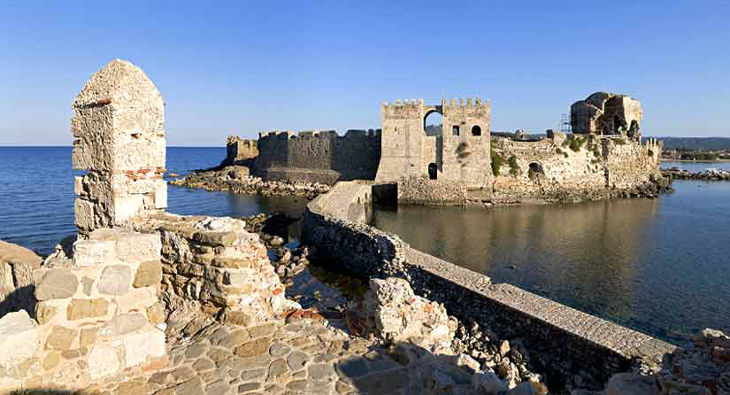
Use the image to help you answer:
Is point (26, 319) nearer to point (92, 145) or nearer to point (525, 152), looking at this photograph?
point (92, 145)

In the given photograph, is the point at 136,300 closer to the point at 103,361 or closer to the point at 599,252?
the point at 103,361

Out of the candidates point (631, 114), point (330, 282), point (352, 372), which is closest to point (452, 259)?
point (330, 282)

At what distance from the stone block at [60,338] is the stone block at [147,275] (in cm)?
67

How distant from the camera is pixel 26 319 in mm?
3812

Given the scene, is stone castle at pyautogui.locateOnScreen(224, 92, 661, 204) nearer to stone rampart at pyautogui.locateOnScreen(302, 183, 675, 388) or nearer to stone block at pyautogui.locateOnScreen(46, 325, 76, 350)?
stone rampart at pyautogui.locateOnScreen(302, 183, 675, 388)

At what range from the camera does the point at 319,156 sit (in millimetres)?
37406

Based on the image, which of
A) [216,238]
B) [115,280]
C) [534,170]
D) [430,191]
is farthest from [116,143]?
[534,170]

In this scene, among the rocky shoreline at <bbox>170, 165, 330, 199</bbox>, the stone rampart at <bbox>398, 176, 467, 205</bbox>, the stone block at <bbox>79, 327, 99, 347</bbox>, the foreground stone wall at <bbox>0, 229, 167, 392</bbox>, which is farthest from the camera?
the rocky shoreline at <bbox>170, 165, 330, 199</bbox>

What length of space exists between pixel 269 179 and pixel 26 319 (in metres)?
37.7

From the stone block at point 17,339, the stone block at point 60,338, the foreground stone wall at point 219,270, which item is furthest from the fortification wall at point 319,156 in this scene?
the stone block at point 17,339

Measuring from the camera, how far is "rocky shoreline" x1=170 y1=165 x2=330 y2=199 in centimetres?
3494

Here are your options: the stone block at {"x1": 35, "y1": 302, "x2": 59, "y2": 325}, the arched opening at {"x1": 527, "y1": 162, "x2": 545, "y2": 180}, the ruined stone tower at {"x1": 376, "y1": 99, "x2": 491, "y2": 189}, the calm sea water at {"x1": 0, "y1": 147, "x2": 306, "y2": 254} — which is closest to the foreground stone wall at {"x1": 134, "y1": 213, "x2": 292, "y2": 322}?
the stone block at {"x1": 35, "y1": 302, "x2": 59, "y2": 325}

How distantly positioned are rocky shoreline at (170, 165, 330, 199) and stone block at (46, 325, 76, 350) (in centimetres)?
2840

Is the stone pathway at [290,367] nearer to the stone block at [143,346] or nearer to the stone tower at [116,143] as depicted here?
the stone block at [143,346]
